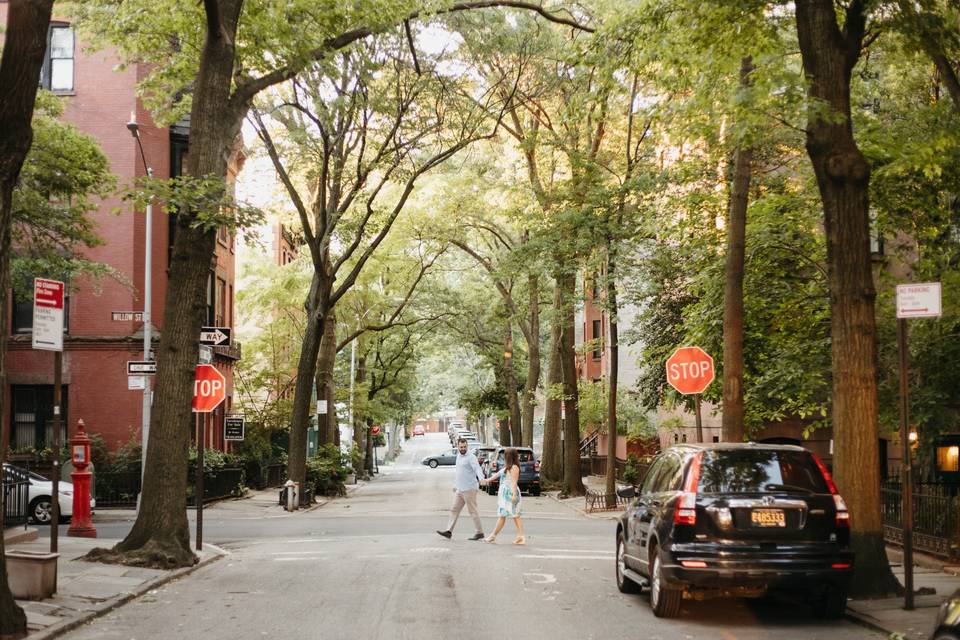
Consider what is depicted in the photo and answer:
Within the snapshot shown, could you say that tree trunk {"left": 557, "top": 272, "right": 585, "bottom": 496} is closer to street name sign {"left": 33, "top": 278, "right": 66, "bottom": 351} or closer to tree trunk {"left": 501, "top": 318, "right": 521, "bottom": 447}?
tree trunk {"left": 501, "top": 318, "right": 521, "bottom": 447}

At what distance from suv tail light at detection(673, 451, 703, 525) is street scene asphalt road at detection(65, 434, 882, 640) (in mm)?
1006

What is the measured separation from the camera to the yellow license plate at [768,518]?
9.83m

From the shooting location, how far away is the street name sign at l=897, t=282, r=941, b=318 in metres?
10.7

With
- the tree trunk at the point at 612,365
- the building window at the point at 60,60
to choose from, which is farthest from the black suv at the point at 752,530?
the building window at the point at 60,60

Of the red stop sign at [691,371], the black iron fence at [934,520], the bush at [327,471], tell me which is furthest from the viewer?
the bush at [327,471]

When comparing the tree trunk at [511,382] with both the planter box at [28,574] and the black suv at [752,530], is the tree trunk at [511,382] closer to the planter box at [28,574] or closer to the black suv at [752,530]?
the planter box at [28,574]

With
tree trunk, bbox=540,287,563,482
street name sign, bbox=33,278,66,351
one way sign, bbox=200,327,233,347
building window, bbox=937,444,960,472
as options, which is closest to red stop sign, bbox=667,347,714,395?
one way sign, bbox=200,327,233,347

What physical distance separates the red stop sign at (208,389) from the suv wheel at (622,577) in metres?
8.83

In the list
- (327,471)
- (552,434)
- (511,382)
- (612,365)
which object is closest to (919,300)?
(612,365)

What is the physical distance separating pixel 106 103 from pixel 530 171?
14561 mm

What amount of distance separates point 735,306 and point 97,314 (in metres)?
22.7

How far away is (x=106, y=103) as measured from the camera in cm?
3403

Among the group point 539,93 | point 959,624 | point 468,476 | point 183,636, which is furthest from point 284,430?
point 959,624

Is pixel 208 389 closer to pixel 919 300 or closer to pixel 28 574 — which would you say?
pixel 28 574
